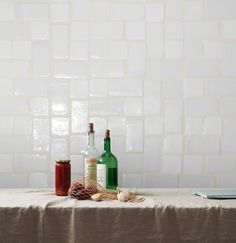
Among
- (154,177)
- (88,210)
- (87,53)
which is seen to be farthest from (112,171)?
(87,53)

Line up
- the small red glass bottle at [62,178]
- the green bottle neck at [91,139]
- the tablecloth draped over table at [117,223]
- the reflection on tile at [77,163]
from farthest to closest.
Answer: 1. the reflection on tile at [77,163]
2. the green bottle neck at [91,139]
3. the small red glass bottle at [62,178]
4. the tablecloth draped over table at [117,223]

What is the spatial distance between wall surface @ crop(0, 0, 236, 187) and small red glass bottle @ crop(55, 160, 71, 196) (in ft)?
1.09

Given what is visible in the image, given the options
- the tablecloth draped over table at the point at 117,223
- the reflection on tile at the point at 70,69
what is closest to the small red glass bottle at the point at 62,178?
the tablecloth draped over table at the point at 117,223

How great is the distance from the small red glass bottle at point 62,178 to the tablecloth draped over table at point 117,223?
28 cm

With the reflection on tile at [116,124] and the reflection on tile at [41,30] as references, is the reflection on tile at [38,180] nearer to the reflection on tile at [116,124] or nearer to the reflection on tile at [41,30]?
the reflection on tile at [116,124]

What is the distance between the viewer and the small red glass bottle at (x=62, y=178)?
1.88 metres

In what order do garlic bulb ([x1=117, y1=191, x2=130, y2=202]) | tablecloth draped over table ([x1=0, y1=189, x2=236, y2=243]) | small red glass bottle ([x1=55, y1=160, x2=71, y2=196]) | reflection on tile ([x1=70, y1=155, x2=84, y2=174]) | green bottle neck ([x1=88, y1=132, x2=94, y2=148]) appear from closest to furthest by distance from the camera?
tablecloth draped over table ([x1=0, y1=189, x2=236, y2=243]) < garlic bulb ([x1=117, y1=191, x2=130, y2=202]) < small red glass bottle ([x1=55, y1=160, x2=71, y2=196]) < green bottle neck ([x1=88, y1=132, x2=94, y2=148]) < reflection on tile ([x1=70, y1=155, x2=84, y2=174])

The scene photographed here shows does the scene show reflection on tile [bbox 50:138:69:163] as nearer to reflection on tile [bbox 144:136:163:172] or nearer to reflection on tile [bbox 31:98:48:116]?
reflection on tile [bbox 31:98:48:116]

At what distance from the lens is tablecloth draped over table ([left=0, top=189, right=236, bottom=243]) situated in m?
1.57

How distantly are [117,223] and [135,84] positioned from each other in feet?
2.76

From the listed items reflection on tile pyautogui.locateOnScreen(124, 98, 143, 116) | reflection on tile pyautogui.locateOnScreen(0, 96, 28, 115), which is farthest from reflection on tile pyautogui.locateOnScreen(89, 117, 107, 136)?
reflection on tile pyautogui.locateOnScreen(0, 96, 28, 115)

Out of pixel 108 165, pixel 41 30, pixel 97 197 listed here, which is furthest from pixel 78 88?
pixel 97 197

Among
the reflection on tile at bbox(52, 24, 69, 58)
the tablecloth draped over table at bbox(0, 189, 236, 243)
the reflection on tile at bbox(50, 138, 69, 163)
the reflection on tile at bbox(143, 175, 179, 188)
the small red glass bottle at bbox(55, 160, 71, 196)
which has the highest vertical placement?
the reflection on tile at bbox(52, 24, 69, 58)

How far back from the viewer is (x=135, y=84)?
224cm
